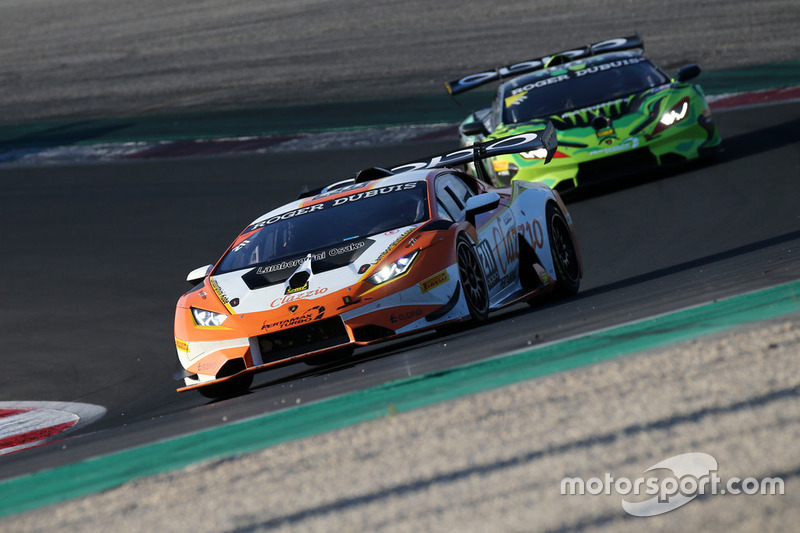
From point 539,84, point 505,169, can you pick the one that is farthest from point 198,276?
point 539,84

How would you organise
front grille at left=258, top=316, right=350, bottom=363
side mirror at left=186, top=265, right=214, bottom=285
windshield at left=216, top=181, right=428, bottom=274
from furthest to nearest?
1. side mirror at left=186, top=265, right=214, bottom=285
2. windshield at left=216, top=181, right=428, bottom=274
3. front grille at left=258, top=316, right=350, bottom=363

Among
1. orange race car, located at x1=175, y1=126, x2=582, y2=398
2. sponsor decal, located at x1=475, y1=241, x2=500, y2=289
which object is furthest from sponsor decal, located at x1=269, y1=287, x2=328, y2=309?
sponsor decal, located at x1=475, y1=241, x2=500, y2=289

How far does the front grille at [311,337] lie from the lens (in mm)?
6992

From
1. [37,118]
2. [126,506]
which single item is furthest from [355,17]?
[126,506]

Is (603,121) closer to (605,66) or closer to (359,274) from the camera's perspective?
(605,66)

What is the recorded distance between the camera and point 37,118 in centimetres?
2630

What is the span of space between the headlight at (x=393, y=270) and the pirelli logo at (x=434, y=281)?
0.14 meters

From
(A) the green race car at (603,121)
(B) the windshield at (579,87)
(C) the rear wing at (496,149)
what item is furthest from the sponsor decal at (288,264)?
(B) the windshield at (579,87)

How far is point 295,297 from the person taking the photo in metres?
7.15

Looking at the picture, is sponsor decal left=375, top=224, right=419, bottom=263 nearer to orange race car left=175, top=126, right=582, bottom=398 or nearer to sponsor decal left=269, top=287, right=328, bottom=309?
orange race car left=175, top=126, right=582, bottom=398

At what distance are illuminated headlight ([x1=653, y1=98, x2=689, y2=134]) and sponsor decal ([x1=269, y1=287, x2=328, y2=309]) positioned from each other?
253 inches

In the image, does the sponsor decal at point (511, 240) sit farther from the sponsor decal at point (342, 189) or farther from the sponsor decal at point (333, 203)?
the sponsor decal at point (342, 189)

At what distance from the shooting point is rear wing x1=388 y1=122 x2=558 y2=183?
29.2ft

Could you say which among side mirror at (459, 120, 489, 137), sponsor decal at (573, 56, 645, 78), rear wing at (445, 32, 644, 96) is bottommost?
side mirror at (459, 120, 489, 137)
